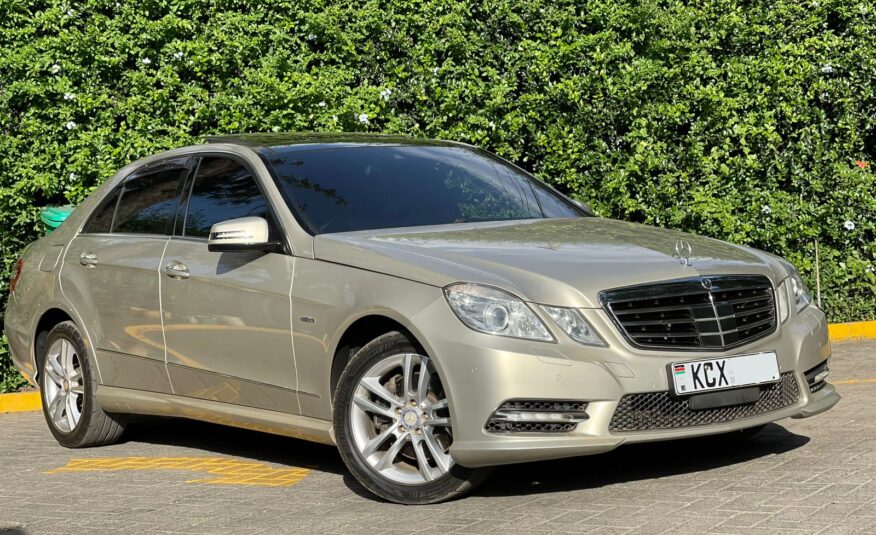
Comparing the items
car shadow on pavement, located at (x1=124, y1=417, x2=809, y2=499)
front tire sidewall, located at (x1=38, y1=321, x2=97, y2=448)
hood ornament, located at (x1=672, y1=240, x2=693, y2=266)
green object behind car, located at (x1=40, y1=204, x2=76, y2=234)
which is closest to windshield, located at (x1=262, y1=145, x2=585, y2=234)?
hood ornament, located at (x1=672, y1=240, x2=693, y2=266)

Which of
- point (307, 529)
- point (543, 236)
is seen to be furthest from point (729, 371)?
point (307, 529)

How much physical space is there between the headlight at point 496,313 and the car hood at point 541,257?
0.15 ft

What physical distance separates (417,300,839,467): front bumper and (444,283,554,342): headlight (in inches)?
1.5

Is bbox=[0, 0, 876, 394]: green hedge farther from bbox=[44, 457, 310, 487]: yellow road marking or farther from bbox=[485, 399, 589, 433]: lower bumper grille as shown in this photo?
bbox=[485, 399, 589, 433]: lower bumper grille

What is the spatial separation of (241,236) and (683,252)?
206 cm

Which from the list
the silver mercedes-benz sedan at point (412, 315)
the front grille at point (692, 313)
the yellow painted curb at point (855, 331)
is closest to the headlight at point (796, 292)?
the silver mercedes-benz sedan at point (412, 315)

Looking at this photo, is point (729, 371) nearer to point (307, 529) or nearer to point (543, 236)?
point (543, 236)

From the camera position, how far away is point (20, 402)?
10414 millimetres

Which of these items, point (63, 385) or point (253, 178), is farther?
point (63, 385)

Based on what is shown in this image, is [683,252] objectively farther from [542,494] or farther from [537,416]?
[542,494]

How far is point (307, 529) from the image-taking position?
227 inches

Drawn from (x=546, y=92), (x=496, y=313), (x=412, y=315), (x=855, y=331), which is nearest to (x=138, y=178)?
(x=412, y=315)

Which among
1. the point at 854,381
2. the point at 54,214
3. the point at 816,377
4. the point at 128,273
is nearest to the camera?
the point at 816,377

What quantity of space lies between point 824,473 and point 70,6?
7918mm
